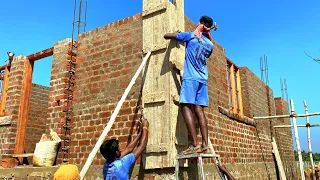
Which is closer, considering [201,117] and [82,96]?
[201,117]

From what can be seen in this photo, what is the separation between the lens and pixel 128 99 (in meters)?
4.98

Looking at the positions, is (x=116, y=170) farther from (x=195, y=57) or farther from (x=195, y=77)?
(x=195, y=57)

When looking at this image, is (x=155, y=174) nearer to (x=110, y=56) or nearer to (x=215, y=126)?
(x=215, y=126)

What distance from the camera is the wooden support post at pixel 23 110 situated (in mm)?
6828

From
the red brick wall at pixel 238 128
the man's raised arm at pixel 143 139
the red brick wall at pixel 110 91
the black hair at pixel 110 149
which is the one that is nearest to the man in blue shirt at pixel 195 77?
the man's raised arm at pixel 143 139

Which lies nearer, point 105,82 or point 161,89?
point 161,89

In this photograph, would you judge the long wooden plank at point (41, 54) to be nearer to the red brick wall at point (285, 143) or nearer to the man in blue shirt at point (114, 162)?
the man in blue shirt at point (114, 162)

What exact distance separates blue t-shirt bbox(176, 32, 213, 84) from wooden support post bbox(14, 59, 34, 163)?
15.0 ft

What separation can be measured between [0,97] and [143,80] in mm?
5374

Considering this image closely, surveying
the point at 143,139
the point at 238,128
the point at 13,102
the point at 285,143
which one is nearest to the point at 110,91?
the point at 143,139

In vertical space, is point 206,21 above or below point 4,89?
above

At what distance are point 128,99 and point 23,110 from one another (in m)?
3.46

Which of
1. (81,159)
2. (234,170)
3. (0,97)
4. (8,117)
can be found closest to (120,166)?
(81,159)

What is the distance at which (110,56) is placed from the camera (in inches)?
218
